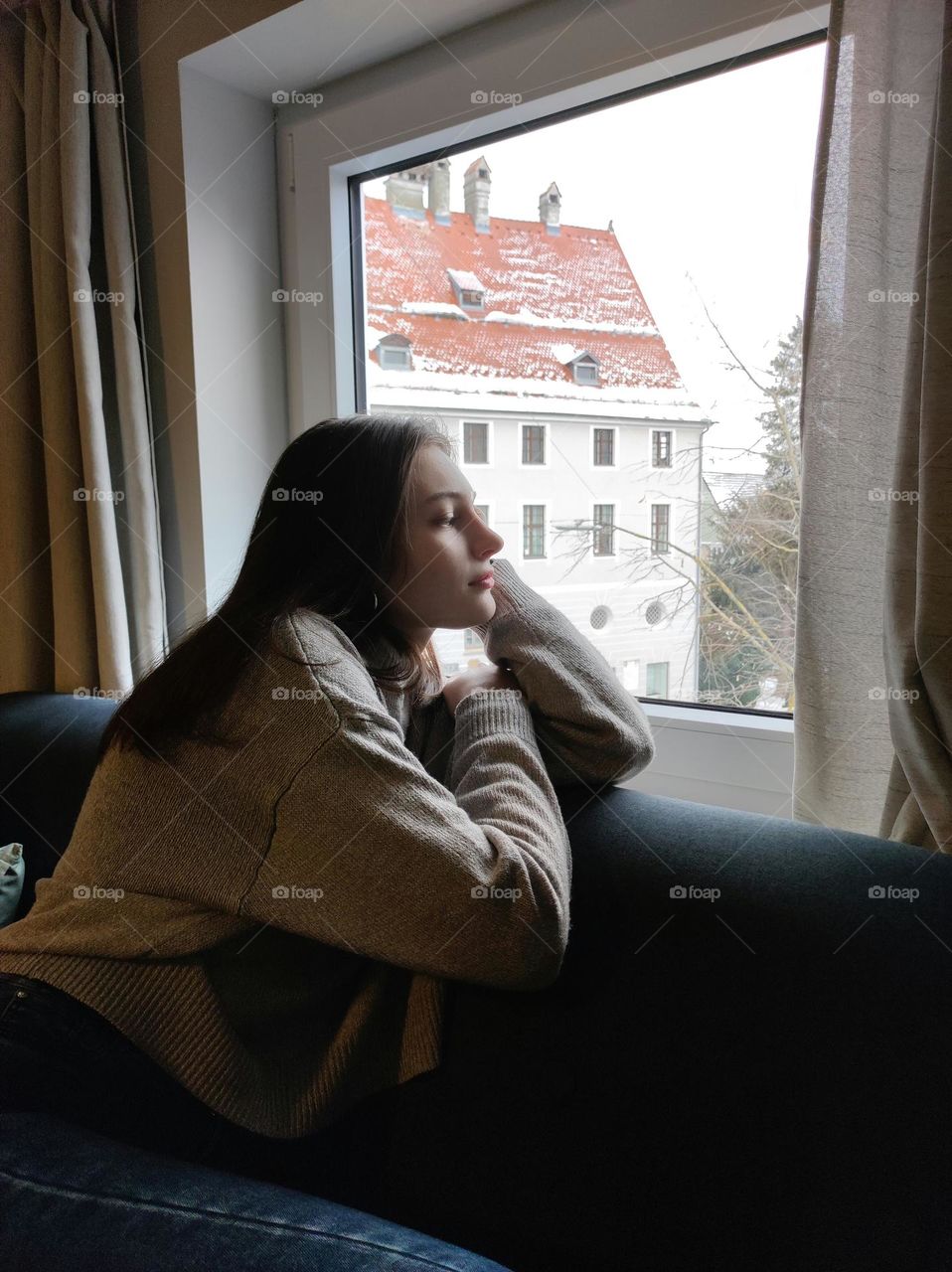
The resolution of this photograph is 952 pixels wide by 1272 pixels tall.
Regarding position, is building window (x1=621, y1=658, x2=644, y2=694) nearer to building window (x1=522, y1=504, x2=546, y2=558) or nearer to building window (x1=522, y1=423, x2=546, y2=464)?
building window (x1=522, y1=504, x2=546, y2=558)

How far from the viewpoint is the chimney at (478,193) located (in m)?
1.52

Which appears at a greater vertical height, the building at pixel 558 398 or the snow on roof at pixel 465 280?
the snow on roof at pixel 465 280

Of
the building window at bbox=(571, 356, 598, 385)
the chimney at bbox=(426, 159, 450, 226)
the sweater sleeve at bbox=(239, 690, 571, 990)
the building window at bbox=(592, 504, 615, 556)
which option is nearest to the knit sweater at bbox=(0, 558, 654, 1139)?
the sweater sleeve at bbox=(239, 690, 571, 990)

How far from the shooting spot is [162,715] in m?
0.89

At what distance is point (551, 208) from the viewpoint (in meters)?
1.47

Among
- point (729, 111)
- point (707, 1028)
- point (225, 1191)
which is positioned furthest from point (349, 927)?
point (729, 111)

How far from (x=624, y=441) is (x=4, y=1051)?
109cm

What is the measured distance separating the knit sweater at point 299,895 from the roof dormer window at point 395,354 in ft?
2.75

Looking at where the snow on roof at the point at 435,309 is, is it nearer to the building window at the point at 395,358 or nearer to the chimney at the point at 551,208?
the building window at the point at 395,358

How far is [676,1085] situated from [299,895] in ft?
1.17

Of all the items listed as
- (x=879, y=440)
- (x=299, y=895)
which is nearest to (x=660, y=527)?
(x=879, y=440)

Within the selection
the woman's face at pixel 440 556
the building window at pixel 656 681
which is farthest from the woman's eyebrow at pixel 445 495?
the building window at pixel 656 681

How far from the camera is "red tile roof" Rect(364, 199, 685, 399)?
140cm

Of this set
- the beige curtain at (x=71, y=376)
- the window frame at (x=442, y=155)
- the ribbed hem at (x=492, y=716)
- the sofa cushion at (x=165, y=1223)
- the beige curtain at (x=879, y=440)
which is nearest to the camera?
the sofa cushion at (x=165, y=1223)
